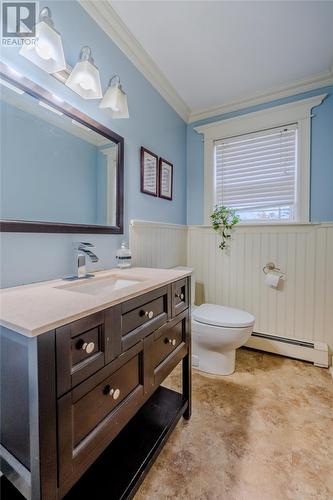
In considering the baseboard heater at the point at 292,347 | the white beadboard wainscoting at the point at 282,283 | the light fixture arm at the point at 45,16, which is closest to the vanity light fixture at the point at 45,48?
the light fixture arm at the point at 45,16

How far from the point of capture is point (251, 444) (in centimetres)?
114

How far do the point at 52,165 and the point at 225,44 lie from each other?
144cm

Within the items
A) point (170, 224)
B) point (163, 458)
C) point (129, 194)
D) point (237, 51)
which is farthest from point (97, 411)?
point (237, 51)

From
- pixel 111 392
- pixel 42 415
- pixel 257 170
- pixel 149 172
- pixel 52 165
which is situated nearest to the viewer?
pixel 42 415

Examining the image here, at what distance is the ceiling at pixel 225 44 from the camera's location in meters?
1.31

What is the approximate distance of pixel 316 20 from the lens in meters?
1.38

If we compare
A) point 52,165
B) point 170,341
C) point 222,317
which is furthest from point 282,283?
point 52,165

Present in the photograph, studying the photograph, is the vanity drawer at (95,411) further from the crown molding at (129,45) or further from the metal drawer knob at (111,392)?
the crown molding at (129,45)

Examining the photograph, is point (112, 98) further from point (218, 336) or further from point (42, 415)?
point (218, 336)

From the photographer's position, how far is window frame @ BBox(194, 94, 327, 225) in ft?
6.26

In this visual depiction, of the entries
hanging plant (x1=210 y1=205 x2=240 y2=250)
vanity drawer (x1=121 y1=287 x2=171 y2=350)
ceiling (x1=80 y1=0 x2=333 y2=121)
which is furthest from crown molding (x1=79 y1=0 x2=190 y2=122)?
vanity drawer (x1=121 y1=287 x2=171 y2=350)

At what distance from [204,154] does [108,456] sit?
7.84ft

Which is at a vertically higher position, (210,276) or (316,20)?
(316,20)

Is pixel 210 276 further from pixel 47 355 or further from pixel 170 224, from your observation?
pixel 47 355
